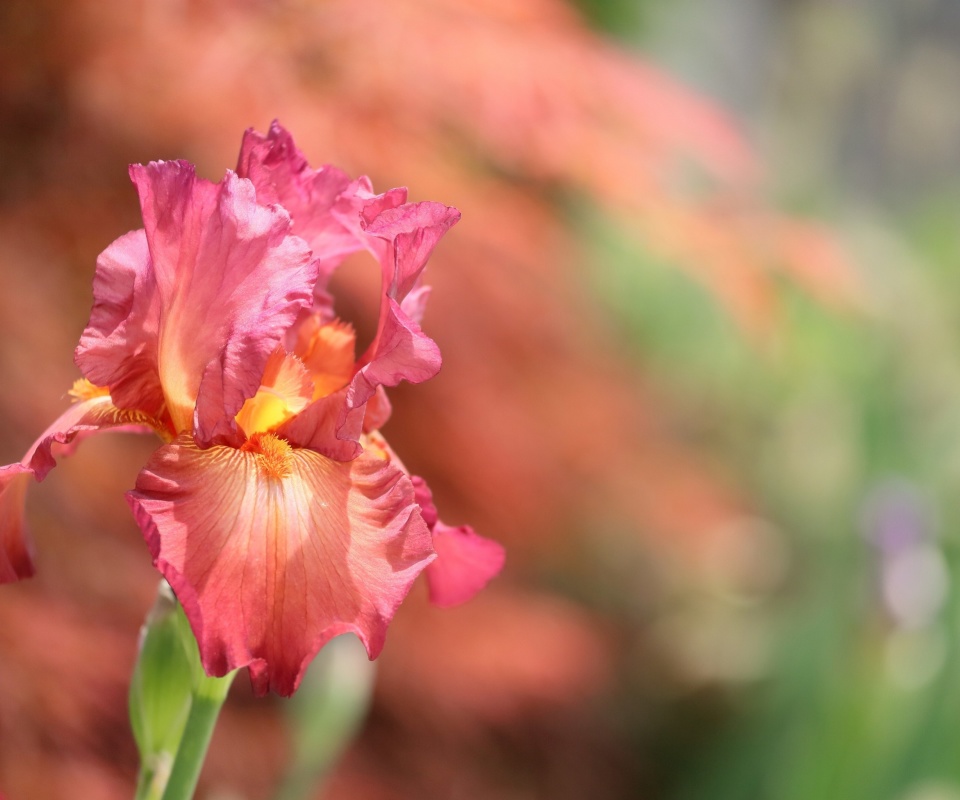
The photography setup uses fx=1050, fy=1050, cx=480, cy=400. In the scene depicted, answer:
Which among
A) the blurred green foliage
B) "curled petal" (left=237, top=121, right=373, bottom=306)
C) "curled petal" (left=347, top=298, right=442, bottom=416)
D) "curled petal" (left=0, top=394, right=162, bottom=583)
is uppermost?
"curled petal" (left=237, top=121, right=373, bottom=306)

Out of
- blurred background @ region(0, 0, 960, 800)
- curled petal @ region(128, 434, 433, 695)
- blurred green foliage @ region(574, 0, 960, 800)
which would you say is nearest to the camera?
curled petal @ region(128, 434, 433, 695)

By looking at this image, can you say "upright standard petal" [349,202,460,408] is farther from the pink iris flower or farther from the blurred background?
the blurred background

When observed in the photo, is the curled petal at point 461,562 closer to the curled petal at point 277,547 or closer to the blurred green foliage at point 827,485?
the curled petal at point 277,547

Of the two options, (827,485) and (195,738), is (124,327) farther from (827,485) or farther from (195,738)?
(827,485)

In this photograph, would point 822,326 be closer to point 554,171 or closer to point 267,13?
point 554,171

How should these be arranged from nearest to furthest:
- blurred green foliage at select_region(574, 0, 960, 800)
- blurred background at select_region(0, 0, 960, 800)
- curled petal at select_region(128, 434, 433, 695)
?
curled petal at select_region(128, 434, 433, 695)
blurred background at select_region(0, 0, 960, 800)
blurred green foliage at select_region(574, 0, 960, 800)

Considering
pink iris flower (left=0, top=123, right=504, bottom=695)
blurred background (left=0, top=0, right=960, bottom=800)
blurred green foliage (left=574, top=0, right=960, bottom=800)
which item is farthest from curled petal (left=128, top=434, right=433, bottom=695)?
blurred green foliage (left=574, top=0, right=960, bottom=800)

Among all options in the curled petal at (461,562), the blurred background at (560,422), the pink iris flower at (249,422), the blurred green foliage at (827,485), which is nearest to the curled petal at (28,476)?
the pink iris flower at (249,422)
